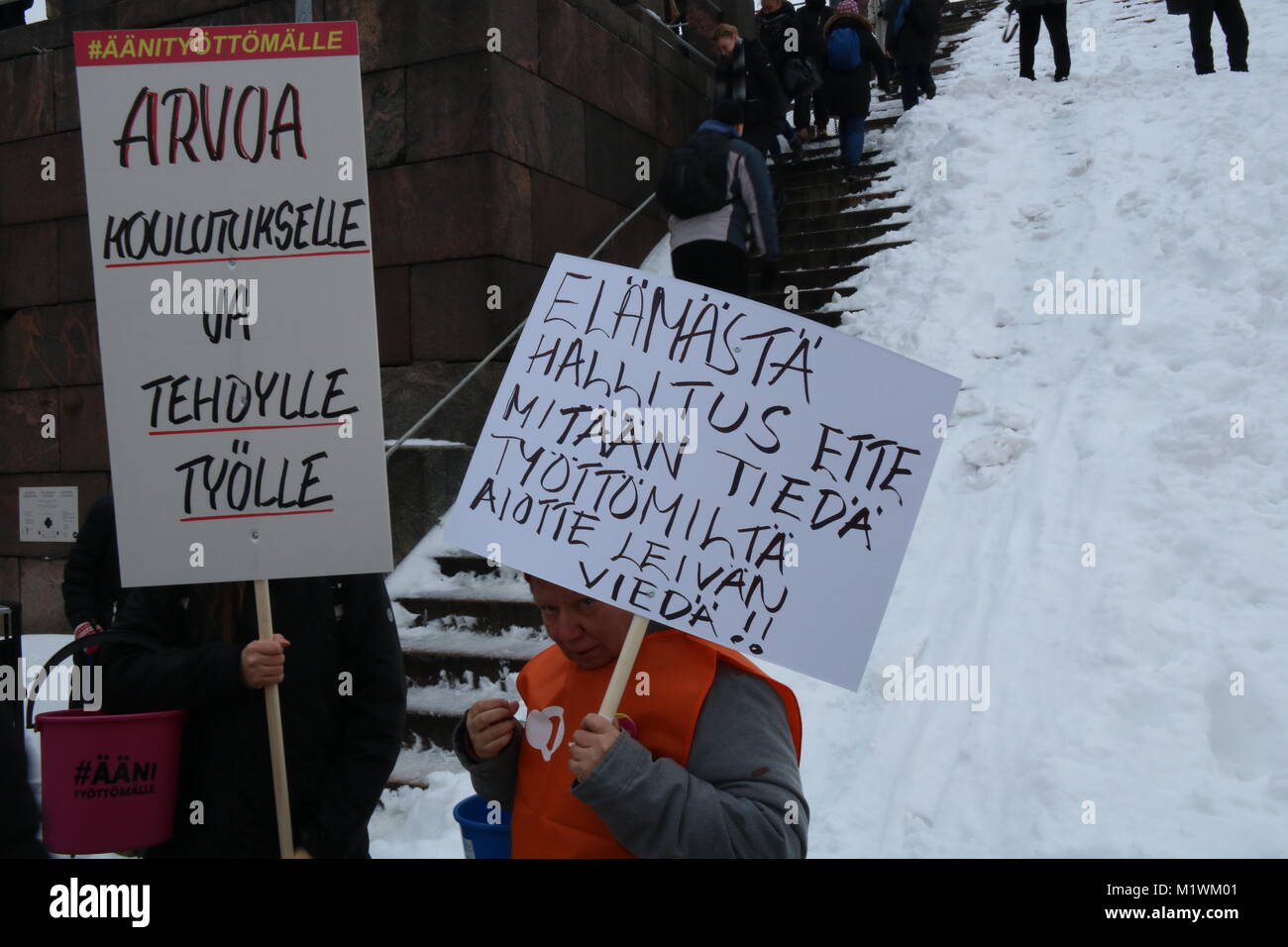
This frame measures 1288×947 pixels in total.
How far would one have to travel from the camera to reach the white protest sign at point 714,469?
1.78 metres

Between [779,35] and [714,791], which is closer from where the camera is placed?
[714,791]

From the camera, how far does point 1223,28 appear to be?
862 cm

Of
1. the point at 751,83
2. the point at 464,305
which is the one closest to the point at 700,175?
the point at 464,305

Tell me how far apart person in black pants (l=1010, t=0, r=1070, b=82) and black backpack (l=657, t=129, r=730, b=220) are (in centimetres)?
496

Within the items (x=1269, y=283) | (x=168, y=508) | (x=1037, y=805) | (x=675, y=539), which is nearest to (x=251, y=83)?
(x=168, y=508)

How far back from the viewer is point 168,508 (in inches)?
93.2

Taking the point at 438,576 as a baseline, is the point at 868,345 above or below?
above

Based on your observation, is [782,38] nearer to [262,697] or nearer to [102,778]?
[262,697]

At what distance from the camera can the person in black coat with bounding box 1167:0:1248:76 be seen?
8430mm

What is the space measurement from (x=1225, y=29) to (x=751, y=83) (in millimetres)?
4251

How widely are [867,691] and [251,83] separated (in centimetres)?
333

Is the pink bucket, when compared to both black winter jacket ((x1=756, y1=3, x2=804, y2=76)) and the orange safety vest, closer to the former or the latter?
the orange safety vest

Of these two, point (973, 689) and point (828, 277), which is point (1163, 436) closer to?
point (973, 689)

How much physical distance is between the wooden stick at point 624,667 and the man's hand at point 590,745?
30 mm
